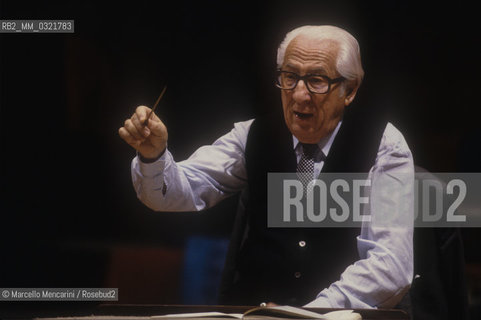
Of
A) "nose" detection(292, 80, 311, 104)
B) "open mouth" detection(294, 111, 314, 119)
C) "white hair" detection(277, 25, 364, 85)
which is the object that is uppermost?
"white hair" detection(277, 25, 364, 85)

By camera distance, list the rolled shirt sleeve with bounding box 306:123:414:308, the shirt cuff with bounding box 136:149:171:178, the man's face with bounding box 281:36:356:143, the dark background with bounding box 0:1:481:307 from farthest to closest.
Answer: the dark background with bounding box 0:1:481:307 → the man's face with bounding box 281:36:356:143 → the shirt cuff with bounding box 136:149:171:178 → the rolled shirt sleeve with bounding box 306:123:414:308

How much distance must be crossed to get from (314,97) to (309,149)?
0.65 ft

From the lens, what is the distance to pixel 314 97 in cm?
268

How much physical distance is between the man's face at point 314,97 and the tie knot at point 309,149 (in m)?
0.02

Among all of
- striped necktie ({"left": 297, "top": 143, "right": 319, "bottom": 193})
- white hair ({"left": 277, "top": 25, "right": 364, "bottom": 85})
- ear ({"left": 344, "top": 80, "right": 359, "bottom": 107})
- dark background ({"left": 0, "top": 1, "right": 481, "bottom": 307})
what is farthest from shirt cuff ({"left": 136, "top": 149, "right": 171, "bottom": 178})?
ear ({"left": 344, "top": 80, "right": 359, "bottom": 107})

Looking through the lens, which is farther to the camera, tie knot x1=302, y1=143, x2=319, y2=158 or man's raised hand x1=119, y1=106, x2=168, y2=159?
tie knot x1=302, y1=143, x2=319, y2=158

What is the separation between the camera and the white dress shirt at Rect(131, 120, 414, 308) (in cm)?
244

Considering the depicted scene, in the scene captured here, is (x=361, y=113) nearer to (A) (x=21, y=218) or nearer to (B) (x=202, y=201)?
(B) (x=202, y=201)

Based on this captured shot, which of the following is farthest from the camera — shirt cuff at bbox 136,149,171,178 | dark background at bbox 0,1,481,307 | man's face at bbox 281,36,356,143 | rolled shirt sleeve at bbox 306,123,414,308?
dark background at bbox 0,1,481,307

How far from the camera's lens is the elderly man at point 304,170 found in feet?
8.11

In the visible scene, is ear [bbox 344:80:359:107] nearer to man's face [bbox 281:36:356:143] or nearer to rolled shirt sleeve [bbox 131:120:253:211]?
man's face [bbox 281:36:356:143]

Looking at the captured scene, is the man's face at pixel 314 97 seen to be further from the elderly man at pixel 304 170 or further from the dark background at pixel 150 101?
the dark background at pixel 150 101

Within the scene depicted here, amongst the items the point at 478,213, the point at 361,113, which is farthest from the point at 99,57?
the point at 478,213

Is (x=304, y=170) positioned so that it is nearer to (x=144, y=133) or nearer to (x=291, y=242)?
(x=291, y=242)
